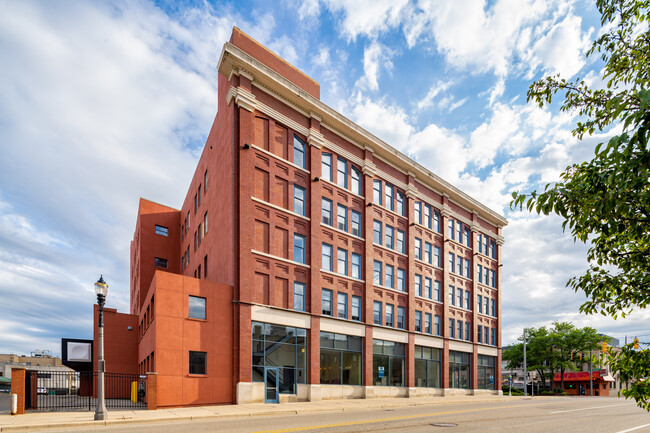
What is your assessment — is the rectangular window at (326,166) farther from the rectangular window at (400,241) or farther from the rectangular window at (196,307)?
the rectangular window at (196,307)

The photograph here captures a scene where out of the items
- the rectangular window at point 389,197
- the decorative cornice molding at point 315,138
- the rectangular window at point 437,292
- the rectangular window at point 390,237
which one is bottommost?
the rectangular window at point 437,292

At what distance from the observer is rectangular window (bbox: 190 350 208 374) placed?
78.7ft

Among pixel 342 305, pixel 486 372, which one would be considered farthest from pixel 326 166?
pixel 486 372

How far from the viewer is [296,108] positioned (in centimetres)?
3122

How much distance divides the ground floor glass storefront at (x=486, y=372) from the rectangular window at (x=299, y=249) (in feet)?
92.3

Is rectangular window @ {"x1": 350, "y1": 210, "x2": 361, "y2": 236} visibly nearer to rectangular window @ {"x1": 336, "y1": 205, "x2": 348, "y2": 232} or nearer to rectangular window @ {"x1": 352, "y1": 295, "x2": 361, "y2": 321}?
rectangular window @ {"x1": 336, "y1": 205, "x2": 348, "y2": 232}

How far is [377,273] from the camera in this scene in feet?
120

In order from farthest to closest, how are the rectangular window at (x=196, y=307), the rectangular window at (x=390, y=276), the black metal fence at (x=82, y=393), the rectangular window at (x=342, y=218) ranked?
the rectangular window at (x=390, y=276), the rectangular window at (x=342, y=218), the rectangular window at (x=196, y=307), the black metal fence at (x=82, y=393)

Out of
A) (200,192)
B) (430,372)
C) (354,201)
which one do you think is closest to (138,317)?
(200,192)

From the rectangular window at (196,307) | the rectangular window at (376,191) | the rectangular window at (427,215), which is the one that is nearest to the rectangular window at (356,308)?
the rectangular window at (376,191)

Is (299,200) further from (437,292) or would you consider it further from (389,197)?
(437,292)

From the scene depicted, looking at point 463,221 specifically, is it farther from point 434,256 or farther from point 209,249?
point 209,249

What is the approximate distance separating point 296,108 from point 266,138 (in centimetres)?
356

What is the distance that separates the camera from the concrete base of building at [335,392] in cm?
2506
